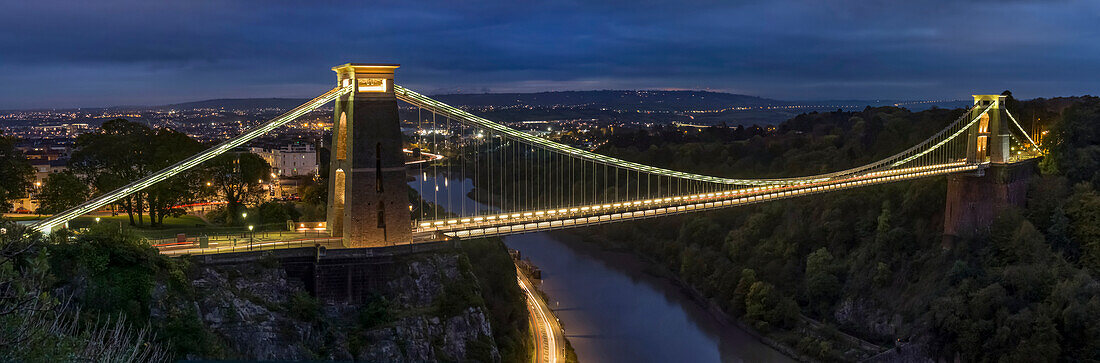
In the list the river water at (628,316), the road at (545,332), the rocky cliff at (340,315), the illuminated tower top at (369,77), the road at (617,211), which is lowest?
the river water at (628,316)

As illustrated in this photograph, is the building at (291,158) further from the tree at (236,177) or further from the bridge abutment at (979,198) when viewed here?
the bridge abutment at (979,198)

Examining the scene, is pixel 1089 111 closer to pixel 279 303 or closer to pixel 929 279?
pixel 929 279

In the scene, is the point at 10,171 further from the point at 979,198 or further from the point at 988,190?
the point at 988,190

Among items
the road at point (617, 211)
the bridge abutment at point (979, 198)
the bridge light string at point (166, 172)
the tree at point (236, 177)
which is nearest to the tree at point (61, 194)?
the bridge light string at point (166, 172)

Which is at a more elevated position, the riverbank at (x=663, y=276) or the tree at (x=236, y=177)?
the tree at (x=236, y=177)

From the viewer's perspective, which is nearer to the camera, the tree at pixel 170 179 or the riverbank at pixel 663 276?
the tree at pixel 170 179

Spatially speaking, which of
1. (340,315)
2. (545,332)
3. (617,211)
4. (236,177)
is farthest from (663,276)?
(340,315)
